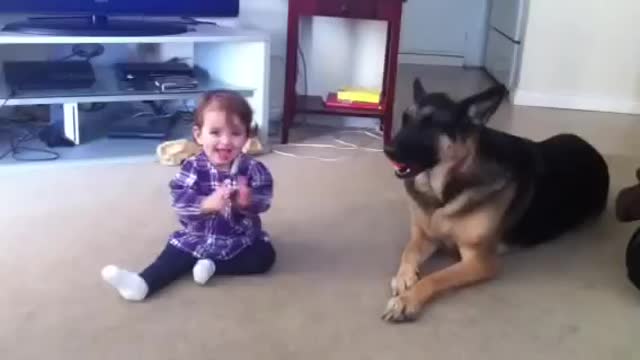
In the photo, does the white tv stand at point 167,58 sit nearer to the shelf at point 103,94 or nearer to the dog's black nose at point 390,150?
the shelf at point 103,94

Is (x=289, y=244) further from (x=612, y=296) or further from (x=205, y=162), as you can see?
(x=612, y=296)

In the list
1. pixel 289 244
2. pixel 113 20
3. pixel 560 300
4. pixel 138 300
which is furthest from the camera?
pixel 113 20

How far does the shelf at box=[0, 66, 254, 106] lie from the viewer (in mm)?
2686

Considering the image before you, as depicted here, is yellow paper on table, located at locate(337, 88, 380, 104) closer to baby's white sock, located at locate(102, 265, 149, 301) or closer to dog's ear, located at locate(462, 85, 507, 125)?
dog's ear, located at locate(462, 85, 507, 125)

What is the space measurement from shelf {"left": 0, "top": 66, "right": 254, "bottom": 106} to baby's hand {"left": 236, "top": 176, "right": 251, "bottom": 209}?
1.13 metres

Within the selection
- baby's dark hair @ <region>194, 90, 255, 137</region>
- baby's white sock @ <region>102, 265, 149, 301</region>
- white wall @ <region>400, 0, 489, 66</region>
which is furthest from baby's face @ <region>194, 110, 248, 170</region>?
white wall @ <region>400, 0, 489, 66</region>

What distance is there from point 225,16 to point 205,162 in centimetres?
135

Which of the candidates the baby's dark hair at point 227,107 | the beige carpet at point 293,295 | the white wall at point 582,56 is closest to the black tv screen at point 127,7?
the beige carpet at point 293,295

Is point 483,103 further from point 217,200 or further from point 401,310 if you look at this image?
point 217,200

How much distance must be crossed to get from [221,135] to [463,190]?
2.10ft

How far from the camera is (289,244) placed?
2.13m

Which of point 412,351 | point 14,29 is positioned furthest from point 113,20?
point 412,351

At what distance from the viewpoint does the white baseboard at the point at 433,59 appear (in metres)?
5.48

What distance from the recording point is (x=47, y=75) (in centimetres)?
287
